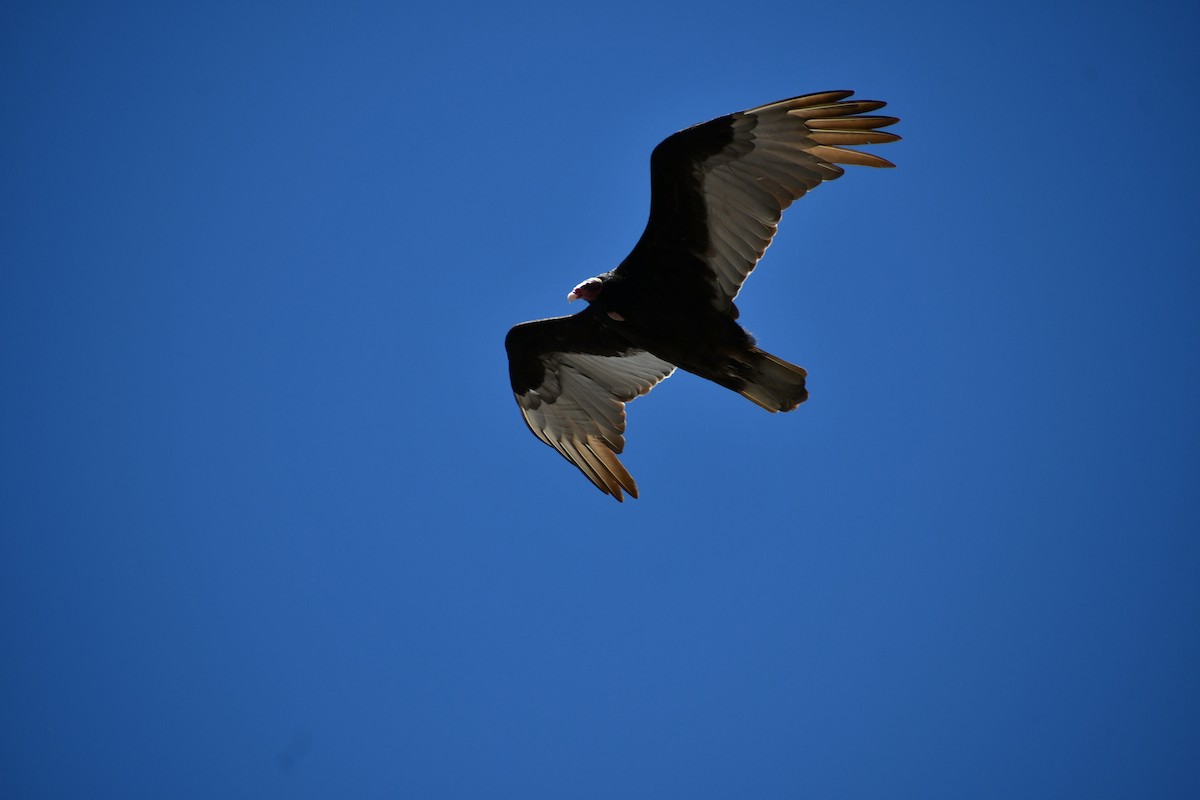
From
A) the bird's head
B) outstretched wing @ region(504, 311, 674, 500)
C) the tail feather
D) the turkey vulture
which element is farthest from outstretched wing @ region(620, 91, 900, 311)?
outstretched wing @ region(504, 311, 674, 500)

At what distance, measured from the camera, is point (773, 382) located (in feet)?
23.8

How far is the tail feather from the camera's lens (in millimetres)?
7172

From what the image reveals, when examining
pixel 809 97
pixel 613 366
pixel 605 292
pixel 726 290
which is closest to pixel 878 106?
pixel 809 97

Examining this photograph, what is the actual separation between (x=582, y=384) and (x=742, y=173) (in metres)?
2.46

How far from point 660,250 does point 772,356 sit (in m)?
1.13

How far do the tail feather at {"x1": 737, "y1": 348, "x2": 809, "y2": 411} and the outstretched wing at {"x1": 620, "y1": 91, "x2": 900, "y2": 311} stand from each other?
1.52 ft

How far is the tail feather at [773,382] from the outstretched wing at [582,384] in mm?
1251

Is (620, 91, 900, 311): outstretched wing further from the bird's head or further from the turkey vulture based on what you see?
the bird's head

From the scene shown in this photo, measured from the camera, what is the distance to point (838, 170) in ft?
21.8

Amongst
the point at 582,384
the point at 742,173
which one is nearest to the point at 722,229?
the point at 742,173

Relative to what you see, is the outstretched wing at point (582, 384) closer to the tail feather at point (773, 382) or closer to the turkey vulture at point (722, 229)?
the turkey vulture at point (722, 229)

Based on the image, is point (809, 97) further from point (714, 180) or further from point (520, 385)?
point (520, 385)

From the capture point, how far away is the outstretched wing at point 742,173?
6676 mm

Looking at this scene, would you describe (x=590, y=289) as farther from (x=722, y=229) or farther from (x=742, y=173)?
(x=742, y=173)
